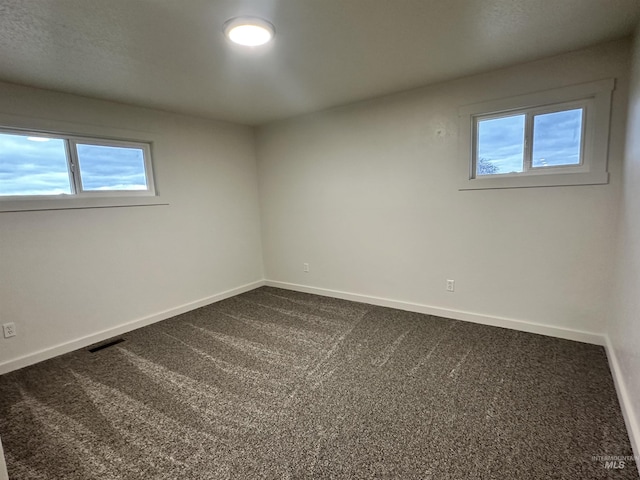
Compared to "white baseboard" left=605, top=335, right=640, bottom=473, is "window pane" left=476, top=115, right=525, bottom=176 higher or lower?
higher

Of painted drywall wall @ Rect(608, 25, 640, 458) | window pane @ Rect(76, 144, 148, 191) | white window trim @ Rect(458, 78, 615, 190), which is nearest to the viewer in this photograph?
painted drywall wall @ Rect(608, 25, 640, 458)

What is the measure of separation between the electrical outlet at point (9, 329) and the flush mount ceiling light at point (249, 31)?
2918mm

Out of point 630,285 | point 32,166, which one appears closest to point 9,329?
point 32,166

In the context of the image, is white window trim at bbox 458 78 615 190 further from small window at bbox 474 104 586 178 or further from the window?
the window

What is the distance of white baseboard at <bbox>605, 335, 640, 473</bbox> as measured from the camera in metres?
1.56

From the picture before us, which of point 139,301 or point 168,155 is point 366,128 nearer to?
point 168,155

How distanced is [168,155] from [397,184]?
2.66 meters

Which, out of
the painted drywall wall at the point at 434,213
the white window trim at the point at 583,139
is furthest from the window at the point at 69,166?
the white window trim at the point at 583,139

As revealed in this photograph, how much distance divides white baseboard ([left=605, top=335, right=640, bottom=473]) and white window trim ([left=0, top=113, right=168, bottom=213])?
4.21m

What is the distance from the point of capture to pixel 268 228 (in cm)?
479

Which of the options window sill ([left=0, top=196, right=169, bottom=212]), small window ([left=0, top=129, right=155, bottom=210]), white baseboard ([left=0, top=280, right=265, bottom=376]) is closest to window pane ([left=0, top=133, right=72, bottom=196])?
small window ([left=0, top=129, right=155, bottom=210])

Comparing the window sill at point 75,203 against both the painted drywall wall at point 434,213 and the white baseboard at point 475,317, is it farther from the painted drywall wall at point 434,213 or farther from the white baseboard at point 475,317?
the white baseboard at point 475,317

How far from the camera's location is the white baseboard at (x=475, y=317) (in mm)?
2689

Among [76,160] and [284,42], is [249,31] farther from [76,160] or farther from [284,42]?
[76,160]
